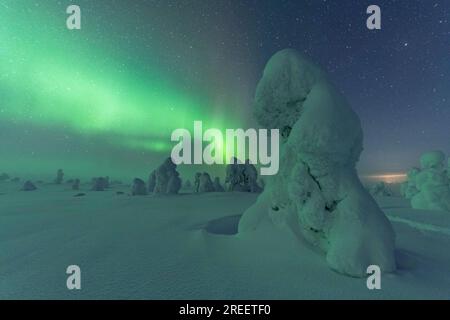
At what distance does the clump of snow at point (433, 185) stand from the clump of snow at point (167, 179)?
84.2ft

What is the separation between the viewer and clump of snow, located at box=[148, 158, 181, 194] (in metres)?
29.9

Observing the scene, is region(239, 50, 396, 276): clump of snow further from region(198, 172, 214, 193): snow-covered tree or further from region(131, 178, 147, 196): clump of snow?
region(198, 172, 214, 193): snow-covered tree

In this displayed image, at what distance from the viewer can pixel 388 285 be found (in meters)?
4.26

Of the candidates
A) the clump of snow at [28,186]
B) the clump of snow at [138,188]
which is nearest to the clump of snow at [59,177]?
the clump of snow at [28,186]

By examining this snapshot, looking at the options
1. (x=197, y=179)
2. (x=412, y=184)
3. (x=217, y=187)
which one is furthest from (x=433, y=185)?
(x=197, y=179)

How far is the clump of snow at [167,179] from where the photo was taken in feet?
98.1

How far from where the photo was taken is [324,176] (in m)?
5.52

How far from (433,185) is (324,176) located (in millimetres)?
20384

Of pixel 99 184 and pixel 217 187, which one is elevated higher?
pixel 217 187

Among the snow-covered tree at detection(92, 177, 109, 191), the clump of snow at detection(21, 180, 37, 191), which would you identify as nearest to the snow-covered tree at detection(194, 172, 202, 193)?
the snow-covered tree at detection(92, 177, 109, 191)

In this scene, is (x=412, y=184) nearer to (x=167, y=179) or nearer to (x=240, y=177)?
(x=240, y=177)
